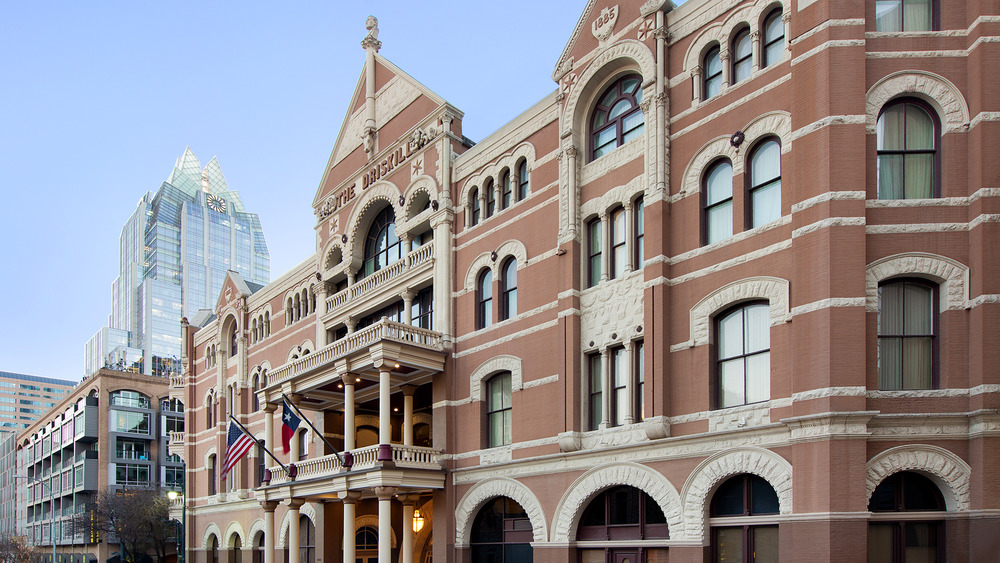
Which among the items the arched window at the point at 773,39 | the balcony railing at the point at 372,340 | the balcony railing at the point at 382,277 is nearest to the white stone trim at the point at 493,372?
the balcony railing at the point at 372,340

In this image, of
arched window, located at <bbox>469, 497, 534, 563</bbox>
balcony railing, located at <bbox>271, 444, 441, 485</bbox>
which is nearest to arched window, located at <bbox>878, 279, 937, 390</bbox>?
arched window, located at <bbox>469, 497, 534, 563</bbox>

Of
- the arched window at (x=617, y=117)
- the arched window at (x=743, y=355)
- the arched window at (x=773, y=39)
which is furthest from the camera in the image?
the arched window at (x=617, y=117)

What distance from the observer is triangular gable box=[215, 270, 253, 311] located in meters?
46.0

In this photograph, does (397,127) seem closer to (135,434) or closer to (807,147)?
(807,147)

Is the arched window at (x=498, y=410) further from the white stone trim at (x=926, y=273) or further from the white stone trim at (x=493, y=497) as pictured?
the white stone trim at (x=926, y=273)

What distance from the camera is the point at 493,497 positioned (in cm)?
2680

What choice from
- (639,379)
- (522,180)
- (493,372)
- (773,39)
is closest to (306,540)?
(493,372)

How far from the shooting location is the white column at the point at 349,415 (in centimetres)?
2925

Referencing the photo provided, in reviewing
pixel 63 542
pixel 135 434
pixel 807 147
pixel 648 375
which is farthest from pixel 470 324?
pixel 63 542

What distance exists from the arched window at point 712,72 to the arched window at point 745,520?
979cm

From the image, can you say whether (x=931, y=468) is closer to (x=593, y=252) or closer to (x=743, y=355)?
(x=743, y=355)

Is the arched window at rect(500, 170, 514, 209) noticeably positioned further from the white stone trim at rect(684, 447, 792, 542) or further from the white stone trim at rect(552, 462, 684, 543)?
the white stone trim at rect(684, 447, 792, 542)

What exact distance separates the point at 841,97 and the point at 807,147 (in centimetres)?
125

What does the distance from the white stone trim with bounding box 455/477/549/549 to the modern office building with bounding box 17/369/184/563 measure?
6211 cm
